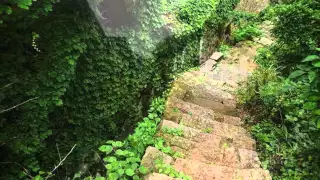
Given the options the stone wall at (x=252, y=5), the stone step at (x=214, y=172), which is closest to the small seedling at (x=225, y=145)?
the stone step at (x=214, y=172)

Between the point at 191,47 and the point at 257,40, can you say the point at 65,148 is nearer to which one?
the point at 191,47

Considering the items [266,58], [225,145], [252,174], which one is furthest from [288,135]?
[266,58]

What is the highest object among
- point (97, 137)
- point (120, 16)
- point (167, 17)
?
point (167, 17)

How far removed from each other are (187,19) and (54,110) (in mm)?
3926

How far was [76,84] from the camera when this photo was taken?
3.82 m

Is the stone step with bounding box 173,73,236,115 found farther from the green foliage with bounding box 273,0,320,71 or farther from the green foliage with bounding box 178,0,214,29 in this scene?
the green foliage with bounding box 273,0,320,71

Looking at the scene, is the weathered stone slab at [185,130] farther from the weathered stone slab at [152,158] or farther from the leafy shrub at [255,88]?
the leafy shrub at [255,88]

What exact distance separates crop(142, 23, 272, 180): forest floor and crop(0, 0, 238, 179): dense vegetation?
25 cm

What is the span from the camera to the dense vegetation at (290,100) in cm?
295

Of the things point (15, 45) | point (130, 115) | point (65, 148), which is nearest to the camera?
point (15, 45)

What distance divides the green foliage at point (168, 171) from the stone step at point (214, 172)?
0.16 m

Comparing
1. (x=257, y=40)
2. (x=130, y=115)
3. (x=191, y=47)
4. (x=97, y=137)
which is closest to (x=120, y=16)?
(x=130, y=115)

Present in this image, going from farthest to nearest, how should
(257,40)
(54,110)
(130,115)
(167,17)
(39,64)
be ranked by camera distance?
(257,40) → (167,17) → (130,115) → (54,110) → (39,64)

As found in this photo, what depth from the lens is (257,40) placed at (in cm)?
980
